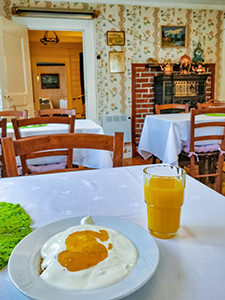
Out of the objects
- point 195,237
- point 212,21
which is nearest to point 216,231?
point 195,237

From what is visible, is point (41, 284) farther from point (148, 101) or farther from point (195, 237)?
point (148, 101)

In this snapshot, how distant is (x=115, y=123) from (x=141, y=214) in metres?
3.74

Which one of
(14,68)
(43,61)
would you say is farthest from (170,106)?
(43,61)

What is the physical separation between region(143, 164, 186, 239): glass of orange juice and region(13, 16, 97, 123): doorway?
375 centimetres

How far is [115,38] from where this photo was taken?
4.14 m

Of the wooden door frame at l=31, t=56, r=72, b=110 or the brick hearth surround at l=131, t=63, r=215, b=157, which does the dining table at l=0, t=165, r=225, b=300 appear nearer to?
the brick hearth surround at l=131, t=63, r=215, b=157

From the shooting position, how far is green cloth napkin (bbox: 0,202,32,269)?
51 centimetres

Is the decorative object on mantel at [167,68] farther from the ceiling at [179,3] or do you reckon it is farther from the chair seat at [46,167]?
the chair seat at [46,167]

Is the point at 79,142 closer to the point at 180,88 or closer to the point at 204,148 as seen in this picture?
the point at 204,148

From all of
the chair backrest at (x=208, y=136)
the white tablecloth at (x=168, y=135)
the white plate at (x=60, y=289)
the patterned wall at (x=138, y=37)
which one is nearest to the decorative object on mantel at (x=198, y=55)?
the patterned wall at (x=138, y=37)

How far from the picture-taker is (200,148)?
2531 millimetres

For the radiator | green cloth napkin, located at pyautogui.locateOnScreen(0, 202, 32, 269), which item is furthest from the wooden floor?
green cloth napkin, located at pyautogui.locateOnScreen(0, 202, 32, 269)

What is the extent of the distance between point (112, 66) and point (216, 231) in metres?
3.92

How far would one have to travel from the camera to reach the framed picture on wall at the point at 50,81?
13.1 meters
